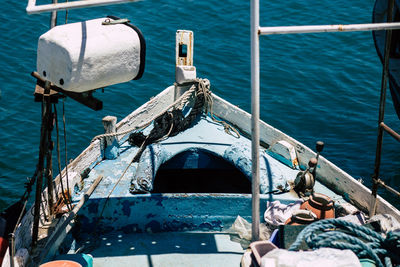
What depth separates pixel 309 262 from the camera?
2.95m

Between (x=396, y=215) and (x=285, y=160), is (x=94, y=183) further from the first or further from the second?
(x=396, y=215)

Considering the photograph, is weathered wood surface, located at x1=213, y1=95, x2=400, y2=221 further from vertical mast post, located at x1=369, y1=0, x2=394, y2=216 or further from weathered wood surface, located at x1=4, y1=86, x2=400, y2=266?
vertical mast post, located at x1=369, y1=0, x2=394, y2=216

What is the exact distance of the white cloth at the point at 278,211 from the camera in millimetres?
6062

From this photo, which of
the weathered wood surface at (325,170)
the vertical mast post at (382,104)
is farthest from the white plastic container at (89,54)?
the weathered wood surface at (325,170)

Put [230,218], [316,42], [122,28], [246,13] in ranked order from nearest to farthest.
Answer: [122,28] → [230,218] → [316,42] → [246,13]

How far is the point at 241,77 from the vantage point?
14.7 m

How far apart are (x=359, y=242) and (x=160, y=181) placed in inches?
196

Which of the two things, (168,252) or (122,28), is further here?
(168,252)

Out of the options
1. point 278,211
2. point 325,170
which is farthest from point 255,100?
point 325,170

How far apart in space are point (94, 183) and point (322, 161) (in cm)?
335

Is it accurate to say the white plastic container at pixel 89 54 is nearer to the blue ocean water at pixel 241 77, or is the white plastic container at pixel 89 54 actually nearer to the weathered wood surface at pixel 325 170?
the weathered wood surface at pixel 325 170

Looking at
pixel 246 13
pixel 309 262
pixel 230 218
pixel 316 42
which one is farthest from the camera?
pixel 246 13

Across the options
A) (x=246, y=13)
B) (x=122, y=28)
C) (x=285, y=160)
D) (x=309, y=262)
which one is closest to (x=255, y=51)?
(x=122, y=28)

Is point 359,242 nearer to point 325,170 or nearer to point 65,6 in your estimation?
point 65,6
